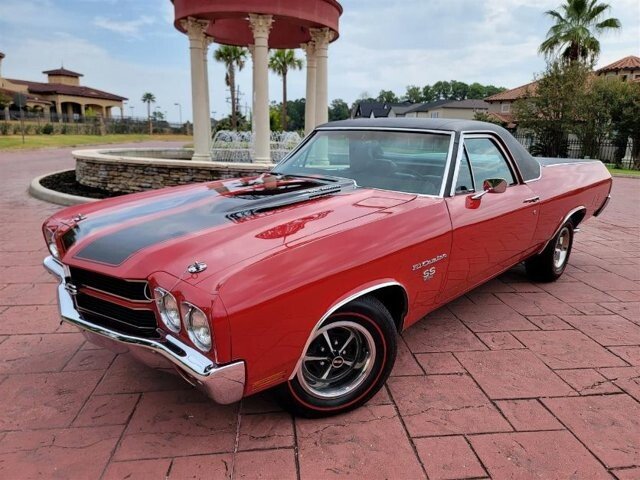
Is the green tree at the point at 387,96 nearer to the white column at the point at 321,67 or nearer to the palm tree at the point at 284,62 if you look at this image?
the palm tree at the point at 284,62

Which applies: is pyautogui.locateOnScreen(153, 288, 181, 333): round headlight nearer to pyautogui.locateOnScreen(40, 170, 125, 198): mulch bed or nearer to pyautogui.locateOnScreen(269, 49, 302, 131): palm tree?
pyautogui.locateOnScreen(40, 170, 125, 198): mulch bed

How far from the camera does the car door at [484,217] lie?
10.2ft

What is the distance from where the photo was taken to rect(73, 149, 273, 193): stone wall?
8.46m

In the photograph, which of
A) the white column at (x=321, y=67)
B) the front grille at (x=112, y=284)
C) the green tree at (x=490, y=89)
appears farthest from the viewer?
the green tree at (x=490, y=89)

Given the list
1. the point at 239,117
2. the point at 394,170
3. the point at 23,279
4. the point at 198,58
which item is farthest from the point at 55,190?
the point at 239,117

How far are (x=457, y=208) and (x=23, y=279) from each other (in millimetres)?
4227

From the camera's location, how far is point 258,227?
2426 mm

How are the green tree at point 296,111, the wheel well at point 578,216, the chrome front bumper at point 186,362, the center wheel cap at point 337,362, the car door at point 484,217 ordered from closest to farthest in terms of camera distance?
the chrome front bumper at point 186,362 → the center wheel cap at point 337,362 → the car door at point 484,217 → the wheel well at point 578,216 → the green tree at point 296,111

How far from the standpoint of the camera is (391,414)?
8.38ft

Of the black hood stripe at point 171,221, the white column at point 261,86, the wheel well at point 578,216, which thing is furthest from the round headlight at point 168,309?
the white column at point 261,86

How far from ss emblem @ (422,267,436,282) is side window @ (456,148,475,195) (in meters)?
0.66

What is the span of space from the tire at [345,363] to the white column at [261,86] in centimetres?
841

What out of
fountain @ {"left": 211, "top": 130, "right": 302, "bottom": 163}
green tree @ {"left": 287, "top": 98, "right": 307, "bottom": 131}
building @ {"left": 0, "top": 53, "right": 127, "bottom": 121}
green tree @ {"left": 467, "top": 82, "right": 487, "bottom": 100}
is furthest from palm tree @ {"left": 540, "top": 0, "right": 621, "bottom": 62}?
green tree @ {"left": 467, "top": 82, "right": 487, "bottom": 100}

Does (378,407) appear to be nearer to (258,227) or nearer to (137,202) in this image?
(258,227)
